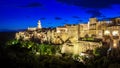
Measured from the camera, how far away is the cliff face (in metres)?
22.2

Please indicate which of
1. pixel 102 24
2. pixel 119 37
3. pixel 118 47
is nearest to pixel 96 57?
pixel 118 47

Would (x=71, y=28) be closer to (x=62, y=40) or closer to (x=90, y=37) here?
(x=62, y=40)

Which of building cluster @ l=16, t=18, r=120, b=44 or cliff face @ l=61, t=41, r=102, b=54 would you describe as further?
building cluster @ l=16, t=18, r=120, b=44

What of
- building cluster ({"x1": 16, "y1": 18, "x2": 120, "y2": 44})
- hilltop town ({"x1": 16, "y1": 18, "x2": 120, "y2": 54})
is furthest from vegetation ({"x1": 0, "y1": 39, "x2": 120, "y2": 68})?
building cluster ({"x1": 16, "y1": 18, "x2": 120, "y2": 44})

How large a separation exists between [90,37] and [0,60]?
18.3 m

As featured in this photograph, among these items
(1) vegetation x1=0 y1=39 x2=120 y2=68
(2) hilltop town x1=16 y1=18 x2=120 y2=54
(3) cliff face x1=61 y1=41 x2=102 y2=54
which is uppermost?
(2) hilltop town x1=16 y1=18 x2=120 y2=54

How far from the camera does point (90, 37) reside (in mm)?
26156

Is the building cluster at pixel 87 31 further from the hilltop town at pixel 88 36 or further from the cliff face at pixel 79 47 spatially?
the cliff face at pixel 79 47

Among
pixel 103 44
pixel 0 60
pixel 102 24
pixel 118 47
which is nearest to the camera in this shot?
pixel 0 60

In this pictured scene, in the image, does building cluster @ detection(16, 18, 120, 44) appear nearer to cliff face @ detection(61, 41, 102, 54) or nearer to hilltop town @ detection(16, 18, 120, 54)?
hilltop town @ detection(16, 18, 120, 54)

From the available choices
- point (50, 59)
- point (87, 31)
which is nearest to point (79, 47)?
point (87, 31)

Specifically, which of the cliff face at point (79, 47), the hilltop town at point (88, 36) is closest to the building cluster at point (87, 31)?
the hilltop town at point (88, 36)

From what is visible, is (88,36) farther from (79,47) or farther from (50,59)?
(50,59)

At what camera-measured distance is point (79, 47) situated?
77.8 ft
